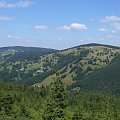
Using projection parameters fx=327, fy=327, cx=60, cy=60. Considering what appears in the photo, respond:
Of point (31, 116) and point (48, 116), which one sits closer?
point (48, 116)

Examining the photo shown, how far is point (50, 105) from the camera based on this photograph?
56500 mm

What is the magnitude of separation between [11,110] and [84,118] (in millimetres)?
43368

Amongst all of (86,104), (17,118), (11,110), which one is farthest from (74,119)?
(86,104)

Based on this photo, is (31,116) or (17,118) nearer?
(17,118)

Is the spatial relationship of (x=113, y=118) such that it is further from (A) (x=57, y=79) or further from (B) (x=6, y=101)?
(A) (x=57, y=79)

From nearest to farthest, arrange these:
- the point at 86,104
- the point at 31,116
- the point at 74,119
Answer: the point at 74,119
the point at 31,116
the point at 86,104

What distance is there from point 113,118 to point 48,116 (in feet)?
183

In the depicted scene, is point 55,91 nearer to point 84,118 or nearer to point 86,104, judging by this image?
point 84,118

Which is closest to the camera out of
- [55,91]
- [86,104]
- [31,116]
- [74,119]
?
[55,91]

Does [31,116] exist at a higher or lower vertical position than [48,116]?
lower

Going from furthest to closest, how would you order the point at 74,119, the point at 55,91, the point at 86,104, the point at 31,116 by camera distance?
the point at 86,104 → the point at 31,116 → the point at 74,119 → the point at 55,91

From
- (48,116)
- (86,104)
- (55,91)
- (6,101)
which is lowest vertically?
(86,104)

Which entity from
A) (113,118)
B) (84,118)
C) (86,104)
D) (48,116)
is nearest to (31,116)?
(113,118)

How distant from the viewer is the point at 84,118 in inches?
2945
